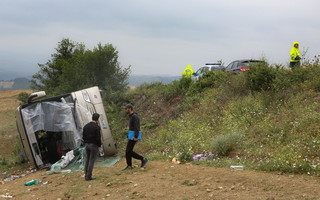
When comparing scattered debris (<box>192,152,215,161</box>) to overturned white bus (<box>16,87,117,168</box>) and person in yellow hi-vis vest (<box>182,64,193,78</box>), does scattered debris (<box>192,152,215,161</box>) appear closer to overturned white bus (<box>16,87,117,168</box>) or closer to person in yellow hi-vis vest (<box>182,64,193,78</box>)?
overturned white bus (<box>16,87,117,168</box>)

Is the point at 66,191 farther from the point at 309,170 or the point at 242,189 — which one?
the point at 309,170

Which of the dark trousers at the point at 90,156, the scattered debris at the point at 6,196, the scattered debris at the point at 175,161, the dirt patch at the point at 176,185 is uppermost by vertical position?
the dark trousers at the point at 90,156

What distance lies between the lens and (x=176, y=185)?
23.1ft

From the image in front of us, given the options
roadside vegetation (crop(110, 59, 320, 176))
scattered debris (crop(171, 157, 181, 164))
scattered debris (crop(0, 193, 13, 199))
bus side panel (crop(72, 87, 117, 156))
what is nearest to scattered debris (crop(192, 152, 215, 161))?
roadside vegetation (crop(110, 59, 320, 176))

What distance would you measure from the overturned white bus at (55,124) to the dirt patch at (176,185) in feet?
6.01

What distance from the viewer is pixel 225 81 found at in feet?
53.1

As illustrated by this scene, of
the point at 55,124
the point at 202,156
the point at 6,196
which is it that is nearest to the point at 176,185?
the point at 202,156

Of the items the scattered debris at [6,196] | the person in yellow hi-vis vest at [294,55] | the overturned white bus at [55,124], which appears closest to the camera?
the scattered debris at [6,196]

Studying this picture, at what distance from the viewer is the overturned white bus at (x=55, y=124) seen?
11047 millimetres

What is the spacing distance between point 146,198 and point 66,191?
2.38m

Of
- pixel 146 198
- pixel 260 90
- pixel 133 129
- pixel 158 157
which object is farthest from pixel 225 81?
pixel 146 198

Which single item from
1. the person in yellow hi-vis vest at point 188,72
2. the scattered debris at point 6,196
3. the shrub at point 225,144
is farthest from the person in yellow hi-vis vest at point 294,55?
the scattered debris at point 6,196

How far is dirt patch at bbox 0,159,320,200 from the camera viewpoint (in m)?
6.03

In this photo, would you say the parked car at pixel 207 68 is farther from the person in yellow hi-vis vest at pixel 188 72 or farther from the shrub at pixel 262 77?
the shrub at pixel 262 77
